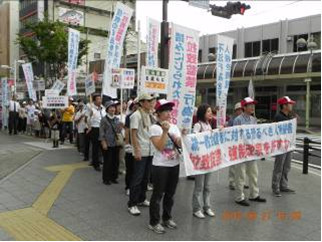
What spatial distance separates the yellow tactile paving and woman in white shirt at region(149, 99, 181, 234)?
1045mm

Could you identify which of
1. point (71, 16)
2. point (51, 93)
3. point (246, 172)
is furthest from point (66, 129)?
point (71, 16)

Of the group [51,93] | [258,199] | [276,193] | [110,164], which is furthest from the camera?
[51,93]

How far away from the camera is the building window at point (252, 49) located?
33.6 metres

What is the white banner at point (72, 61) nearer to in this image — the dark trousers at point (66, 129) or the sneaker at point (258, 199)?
the dark trousers at point (66, 129)

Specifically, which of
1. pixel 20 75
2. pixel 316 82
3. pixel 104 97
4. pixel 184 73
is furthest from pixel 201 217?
pixel 20 75

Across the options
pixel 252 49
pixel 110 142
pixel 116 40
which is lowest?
pixel 110 142

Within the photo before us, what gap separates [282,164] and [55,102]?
8.90 meters

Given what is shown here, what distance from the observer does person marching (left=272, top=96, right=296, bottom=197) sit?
7340mm

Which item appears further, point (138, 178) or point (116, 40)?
point (116, 40)

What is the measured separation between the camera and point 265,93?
30.7 m

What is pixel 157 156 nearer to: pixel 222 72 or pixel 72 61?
pixel 222 72

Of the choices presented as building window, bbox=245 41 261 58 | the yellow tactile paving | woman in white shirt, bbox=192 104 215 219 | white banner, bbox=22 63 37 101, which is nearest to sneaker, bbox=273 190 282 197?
woman in white shirt, bbox=192 104 215 219

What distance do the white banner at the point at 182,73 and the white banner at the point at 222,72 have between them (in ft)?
5.82

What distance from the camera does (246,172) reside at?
7.14 metres
